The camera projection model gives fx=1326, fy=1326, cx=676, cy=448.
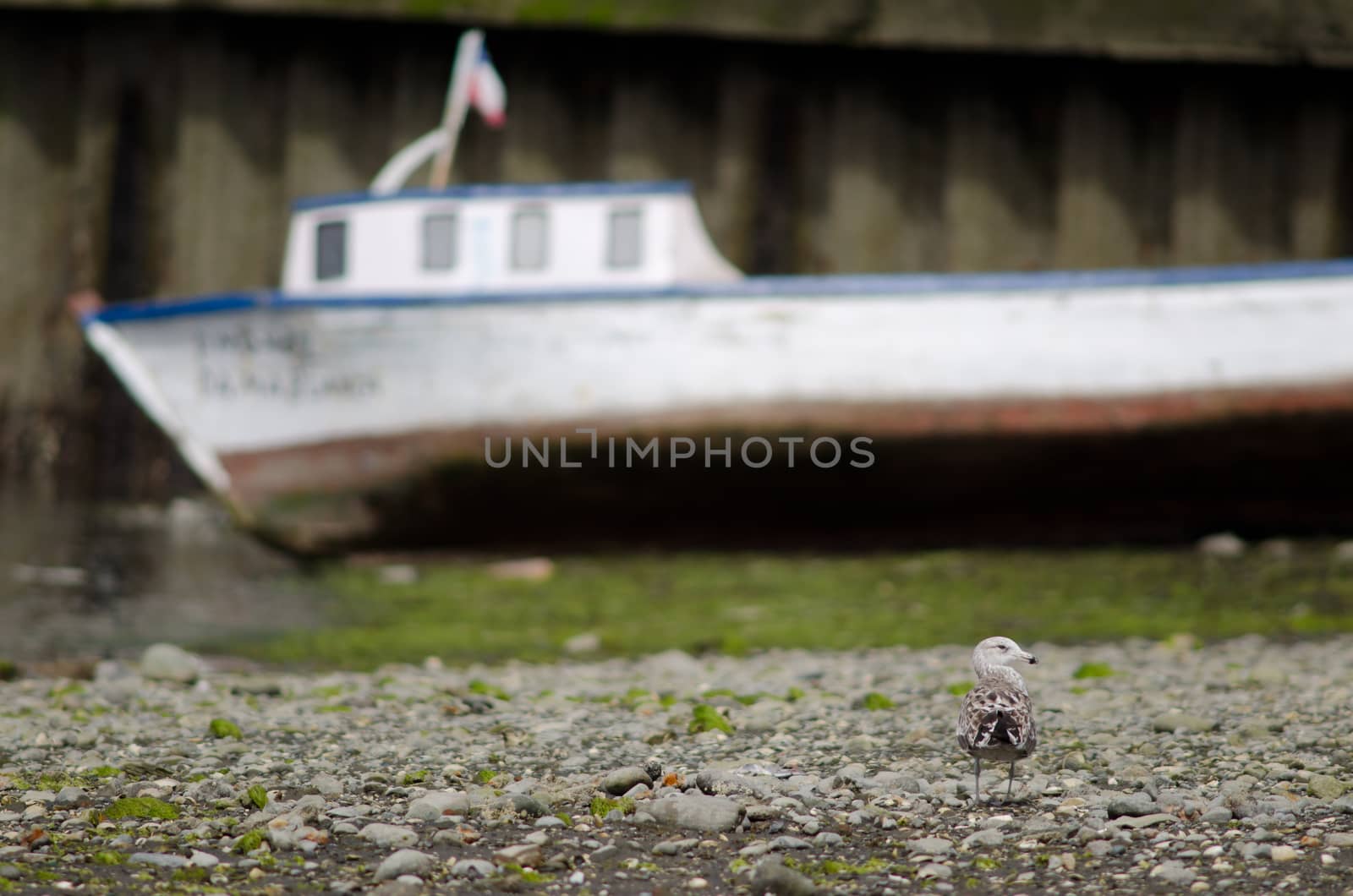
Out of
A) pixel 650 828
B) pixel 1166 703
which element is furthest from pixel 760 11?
pixel 650 828

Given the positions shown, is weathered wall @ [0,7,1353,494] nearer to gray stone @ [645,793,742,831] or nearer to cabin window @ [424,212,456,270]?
cabin window @ [424,212,456,270]

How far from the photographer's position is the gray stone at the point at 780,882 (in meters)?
3.11

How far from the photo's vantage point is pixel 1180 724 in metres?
4.55

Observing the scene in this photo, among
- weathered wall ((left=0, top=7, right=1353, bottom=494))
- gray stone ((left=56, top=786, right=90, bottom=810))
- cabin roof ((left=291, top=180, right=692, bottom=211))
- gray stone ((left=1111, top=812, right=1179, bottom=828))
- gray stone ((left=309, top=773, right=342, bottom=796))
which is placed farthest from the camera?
weathered wall ((left=0, top=7, right=1353, bottom=494))

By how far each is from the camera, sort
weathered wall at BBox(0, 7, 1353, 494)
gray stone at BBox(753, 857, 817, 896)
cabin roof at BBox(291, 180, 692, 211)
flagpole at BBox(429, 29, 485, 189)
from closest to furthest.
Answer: gray stone at BBox(753, 857, 817, 896) < cabin roof at BBox(291, 180, 692, 211) < flagpole at BBox(429, 29, 485, 189) < weathered wall at BBox(0, 7, 1353, 494)

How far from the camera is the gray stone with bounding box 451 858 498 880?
3.25 meters

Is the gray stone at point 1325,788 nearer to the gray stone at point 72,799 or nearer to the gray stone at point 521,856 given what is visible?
the gray stone at point 72,799

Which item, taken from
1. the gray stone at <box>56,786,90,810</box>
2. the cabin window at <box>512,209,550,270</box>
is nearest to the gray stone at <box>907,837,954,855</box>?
the gray stone at <box>56,786,90,810</box>

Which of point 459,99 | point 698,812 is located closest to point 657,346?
point 459,99

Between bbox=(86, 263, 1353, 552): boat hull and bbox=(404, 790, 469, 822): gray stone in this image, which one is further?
bbox=(86, 263, 1353, 552): boat hull

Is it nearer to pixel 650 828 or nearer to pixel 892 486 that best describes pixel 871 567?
pixel 892 486

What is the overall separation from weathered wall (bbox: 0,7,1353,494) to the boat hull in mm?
2290

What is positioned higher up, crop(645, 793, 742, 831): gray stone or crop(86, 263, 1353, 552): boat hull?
crop(86, 263, 1353, 552): boat hull

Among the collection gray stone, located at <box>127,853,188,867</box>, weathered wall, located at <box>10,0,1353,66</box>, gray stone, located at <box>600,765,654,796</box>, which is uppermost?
weathered wall, located at <box>10,0,1353,66</box>
